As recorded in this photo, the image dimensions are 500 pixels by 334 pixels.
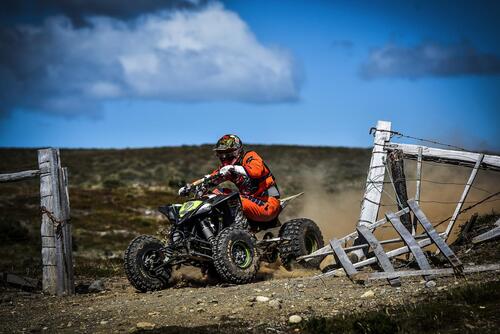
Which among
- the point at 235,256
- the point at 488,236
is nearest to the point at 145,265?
the point at 235,256

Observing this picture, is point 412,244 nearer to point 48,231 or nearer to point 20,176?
point 48,231

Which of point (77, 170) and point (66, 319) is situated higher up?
point (77, 170)

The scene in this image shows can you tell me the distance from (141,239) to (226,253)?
1.65m

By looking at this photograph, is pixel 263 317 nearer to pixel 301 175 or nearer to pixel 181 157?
pixel 301 175

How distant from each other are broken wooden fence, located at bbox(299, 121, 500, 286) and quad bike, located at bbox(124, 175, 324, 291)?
143 cm

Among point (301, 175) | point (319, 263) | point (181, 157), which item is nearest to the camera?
point (319, 263)

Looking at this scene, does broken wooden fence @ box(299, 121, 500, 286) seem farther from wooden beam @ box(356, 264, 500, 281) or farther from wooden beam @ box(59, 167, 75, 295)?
wooden beam @ box(59, 167, 75, 295)

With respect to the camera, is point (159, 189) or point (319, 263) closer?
point (319, 263)

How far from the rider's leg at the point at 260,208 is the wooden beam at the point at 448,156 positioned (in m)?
2.67

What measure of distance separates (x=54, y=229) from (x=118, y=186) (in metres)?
40.0

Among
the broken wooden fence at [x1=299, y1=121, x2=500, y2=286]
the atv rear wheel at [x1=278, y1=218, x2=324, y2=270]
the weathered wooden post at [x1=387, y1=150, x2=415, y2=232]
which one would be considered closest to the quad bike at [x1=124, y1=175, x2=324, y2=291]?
the atv rear wheel at [x1=278, y1=218, x2=324, y2=270]

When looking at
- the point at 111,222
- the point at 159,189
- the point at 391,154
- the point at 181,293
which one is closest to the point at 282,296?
the point at 181,293

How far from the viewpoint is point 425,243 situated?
11148 mm

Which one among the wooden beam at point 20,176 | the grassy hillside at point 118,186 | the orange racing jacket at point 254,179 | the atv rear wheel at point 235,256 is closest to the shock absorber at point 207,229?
the atv rear wheel at point 235,256
